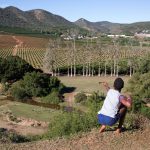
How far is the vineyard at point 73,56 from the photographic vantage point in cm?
9919

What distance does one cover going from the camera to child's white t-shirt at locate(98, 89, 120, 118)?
Answer: 544 inches

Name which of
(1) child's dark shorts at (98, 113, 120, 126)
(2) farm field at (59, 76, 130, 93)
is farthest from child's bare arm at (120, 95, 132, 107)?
(2) farm field at (59, 76, 130, 93)

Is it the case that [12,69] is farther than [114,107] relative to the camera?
Yes

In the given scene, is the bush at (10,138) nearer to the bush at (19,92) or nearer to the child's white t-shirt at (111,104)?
the child's white t-shirt at (111,104)

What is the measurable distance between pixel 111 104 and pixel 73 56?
101 metres

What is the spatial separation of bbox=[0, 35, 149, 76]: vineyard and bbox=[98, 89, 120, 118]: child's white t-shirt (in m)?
81.8

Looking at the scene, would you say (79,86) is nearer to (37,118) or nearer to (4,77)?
(4,77)

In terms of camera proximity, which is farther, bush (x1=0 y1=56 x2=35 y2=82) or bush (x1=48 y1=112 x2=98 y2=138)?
bush (x1=0 y1=56 x2=35 y2=82)

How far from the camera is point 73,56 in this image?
376 feet

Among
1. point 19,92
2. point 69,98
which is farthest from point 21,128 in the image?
point 69,98

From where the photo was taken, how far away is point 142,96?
64625mm

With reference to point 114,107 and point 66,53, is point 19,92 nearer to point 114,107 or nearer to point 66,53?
point 114,107

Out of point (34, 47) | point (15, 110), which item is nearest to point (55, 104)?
point (15, 110)

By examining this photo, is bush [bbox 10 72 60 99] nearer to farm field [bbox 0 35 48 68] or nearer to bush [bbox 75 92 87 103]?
bush [bbox 75 92 87 103]
